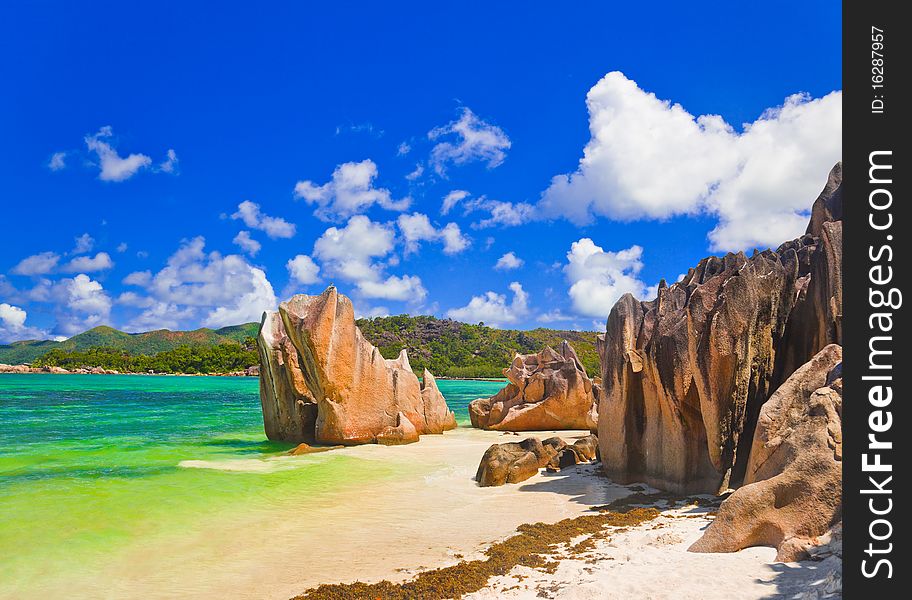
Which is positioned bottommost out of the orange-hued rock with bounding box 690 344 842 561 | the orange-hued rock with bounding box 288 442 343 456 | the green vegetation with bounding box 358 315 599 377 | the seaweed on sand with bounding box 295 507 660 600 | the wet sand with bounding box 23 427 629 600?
the orange-hued rock with bounding box 288 442 343 456

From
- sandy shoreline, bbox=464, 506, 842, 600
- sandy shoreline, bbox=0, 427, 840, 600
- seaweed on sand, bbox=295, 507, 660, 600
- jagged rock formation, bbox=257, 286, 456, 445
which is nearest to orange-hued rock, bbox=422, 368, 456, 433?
jagged rock formation, bbox=257, 286, 456, 445

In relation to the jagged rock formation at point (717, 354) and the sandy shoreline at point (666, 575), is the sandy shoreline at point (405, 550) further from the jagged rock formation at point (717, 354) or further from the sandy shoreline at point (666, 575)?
the jagged rock formation at point (717, 354)

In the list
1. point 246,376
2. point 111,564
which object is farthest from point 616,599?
point 246,376

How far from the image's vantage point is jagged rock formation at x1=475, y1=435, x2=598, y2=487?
10.4 metres

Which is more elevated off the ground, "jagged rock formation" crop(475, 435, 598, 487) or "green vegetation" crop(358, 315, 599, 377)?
"green vegetation" crop(358, 315, 599, 377)

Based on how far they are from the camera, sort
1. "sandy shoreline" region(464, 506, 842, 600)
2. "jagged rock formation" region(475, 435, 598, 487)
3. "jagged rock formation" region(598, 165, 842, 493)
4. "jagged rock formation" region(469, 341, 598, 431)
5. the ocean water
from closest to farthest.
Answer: "sandy shoreline" region(464, 506, 842, 600)
the ocean water
"jagged rock formation" region(598, 165, 842, 493)
"jagged rock formation" region(475, 435, 598, 487)
"jagged rock formation" region(469, 341, 598, 431)

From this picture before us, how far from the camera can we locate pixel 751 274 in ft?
26.5

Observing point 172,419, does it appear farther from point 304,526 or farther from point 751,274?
point 751,274

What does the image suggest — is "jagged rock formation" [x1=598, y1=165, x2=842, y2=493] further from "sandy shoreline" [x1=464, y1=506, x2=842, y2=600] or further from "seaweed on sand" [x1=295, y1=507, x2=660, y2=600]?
"sandy shoreline" [x1=464, y1=506, x2=842, y2=600]

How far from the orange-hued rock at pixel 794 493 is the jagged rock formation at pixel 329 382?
1215 cm

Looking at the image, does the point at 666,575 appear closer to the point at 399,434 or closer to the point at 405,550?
the point at 405,550

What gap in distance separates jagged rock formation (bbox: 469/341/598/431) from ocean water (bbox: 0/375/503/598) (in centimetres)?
715

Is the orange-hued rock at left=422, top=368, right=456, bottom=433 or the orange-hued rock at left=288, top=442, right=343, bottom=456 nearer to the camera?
the orange-hued rock at left=288, top=442, right=343, bottom=456
